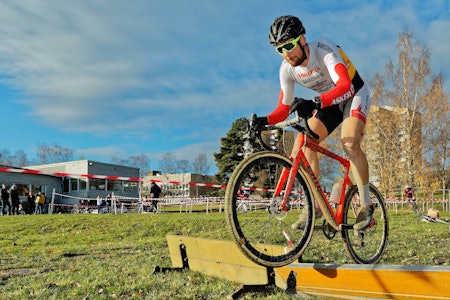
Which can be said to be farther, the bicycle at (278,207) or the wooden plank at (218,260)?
the wooden plank at (218,260)

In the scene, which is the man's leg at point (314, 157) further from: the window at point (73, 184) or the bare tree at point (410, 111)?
the window at point (73, 184)

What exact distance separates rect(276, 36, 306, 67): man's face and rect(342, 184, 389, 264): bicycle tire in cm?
196

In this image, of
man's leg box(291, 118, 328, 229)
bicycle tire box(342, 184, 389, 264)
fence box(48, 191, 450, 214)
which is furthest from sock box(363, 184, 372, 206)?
fence box(48, 191, 450, 214)

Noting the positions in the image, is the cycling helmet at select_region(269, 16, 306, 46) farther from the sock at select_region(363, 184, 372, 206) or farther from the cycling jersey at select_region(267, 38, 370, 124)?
the sock at select_region(363, 184, 372, 206)

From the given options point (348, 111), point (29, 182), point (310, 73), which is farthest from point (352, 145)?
point (29, 182)

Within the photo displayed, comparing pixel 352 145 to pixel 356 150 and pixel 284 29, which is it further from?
pixel 284 29

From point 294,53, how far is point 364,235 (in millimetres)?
2780

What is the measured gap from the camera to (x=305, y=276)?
14.1 feet

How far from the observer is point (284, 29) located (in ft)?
13.3

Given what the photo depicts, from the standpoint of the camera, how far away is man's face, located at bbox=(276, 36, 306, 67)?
4.18 metres

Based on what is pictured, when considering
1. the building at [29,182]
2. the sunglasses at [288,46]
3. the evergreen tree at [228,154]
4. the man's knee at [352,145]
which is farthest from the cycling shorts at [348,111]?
the evergreen tree at [228,154]

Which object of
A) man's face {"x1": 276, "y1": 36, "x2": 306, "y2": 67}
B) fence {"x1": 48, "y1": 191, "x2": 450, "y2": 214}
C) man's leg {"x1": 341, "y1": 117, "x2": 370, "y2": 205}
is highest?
man's face {"x1": 276, "y1": 36, "x2": 306, "y2": 67}

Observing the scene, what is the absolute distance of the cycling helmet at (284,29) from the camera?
4070mm

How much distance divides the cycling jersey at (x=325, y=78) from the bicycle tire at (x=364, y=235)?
124 cm
